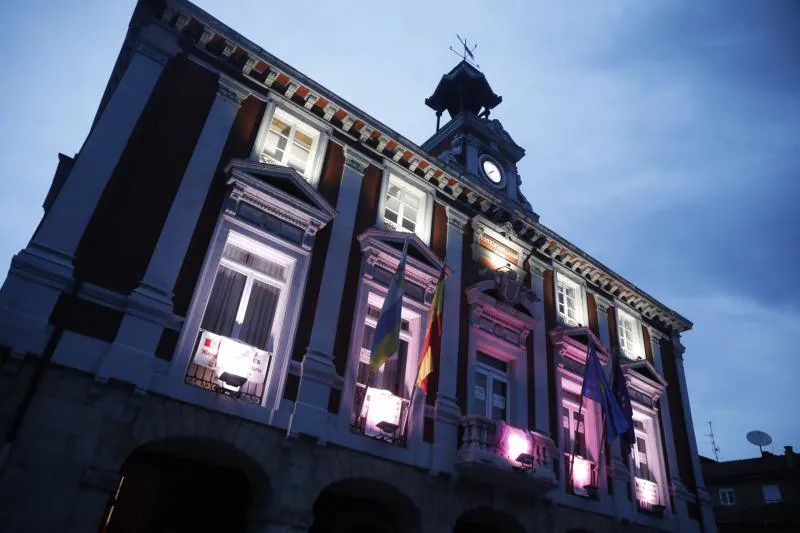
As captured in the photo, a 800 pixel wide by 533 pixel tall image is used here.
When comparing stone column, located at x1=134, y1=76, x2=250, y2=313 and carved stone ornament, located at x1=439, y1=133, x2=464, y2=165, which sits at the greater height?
carved stone ornament, located at x1=439, y1=133, x2=464, y2=165

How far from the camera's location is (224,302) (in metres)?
11.7

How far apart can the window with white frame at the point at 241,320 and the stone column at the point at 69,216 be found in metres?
2.63

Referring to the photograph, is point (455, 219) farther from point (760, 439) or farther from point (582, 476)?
point (760, 439)

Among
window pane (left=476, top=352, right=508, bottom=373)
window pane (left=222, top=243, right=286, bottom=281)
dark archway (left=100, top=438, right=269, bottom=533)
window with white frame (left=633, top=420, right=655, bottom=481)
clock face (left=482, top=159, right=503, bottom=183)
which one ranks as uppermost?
clock face (left=482, top=159, right=503, bottom=183)

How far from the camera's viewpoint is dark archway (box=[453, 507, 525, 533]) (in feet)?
44.6

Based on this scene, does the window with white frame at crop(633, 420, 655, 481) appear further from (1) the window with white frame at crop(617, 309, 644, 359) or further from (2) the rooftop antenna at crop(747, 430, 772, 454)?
(2) the rooftop antenna at crop(747, 430, 772, 454)

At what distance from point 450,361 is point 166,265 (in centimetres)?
728

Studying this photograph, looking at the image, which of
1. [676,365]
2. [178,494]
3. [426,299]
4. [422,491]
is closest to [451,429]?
[422,491]

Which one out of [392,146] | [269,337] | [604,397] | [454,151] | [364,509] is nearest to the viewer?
[269,337]

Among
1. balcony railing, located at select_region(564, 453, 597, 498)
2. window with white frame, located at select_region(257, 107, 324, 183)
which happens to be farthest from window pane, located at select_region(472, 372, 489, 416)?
window with white frame, located at select_region(257, 107, 324, 183)

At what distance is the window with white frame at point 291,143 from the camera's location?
13711mm

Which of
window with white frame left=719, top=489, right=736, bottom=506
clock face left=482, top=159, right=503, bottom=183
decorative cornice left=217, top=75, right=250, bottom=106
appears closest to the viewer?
decorative cornice left=217, top=75, right=250, bottom=106

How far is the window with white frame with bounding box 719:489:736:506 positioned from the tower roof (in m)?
31.1

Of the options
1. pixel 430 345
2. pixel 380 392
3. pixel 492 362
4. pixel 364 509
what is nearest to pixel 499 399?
pixel 492 362
